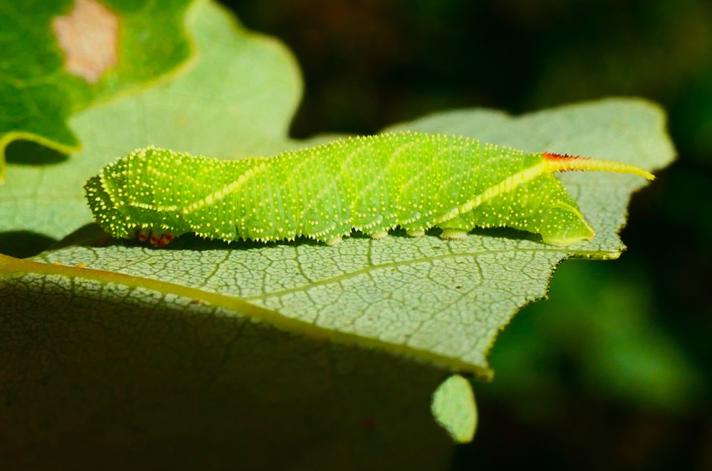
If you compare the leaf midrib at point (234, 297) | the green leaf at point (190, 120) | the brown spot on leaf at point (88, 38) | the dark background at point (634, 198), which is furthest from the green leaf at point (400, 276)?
the dark background at point (634, 198)

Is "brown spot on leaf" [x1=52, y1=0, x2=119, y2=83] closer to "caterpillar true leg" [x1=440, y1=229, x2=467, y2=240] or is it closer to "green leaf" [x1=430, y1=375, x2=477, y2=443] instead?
"caterpillar true leg" [x1=440, y1=229, x2=467, y2=240]

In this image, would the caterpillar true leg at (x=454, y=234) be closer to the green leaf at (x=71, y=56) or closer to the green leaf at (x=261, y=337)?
the green leaf at (x=261, y=337)

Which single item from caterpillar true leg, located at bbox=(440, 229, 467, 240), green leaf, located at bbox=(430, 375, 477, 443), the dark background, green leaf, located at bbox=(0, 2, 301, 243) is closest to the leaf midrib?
green leaf, located at bbox=(430, 375, 477, 443)

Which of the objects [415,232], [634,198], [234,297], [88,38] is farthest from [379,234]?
[634,198]

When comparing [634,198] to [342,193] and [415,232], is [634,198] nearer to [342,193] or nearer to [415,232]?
[415,232]

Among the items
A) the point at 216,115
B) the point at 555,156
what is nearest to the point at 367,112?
the point at 216,115

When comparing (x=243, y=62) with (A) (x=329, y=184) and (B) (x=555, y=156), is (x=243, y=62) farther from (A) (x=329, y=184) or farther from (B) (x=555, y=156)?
(B) (x=555, y=156)
